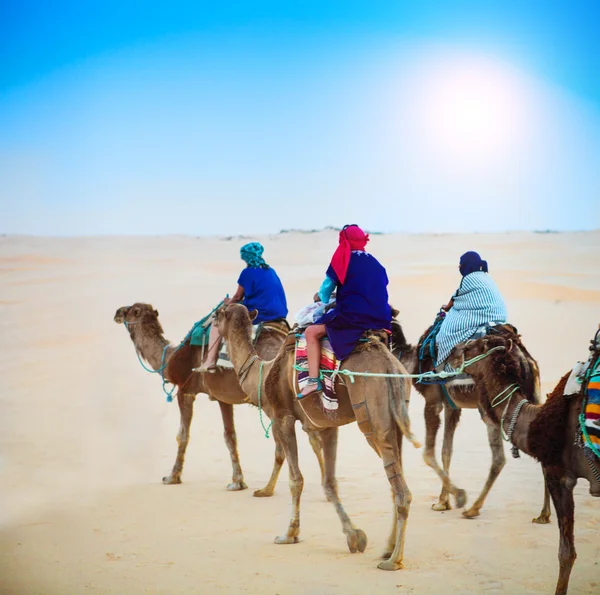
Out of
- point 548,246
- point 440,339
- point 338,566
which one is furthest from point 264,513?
point 548,246

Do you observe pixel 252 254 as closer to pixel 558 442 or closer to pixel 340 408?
pixel 340 408

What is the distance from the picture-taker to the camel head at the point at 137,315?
36.8 ft

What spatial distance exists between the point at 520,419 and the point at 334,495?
6.84 feet

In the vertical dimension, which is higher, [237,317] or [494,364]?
[237,317]

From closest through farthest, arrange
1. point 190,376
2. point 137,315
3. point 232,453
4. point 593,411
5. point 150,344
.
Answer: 1. point 593,411
2. point 232,453
3. point 190,376
4. point 150,344
5. point 137,315

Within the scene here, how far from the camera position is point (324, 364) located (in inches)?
286

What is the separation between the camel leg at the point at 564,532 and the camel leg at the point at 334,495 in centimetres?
199

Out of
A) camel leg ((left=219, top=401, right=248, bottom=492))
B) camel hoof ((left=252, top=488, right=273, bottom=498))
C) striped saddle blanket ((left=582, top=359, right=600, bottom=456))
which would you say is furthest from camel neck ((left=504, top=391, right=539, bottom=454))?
camel leg ((left=219, top=401, right=248, bottom=492))

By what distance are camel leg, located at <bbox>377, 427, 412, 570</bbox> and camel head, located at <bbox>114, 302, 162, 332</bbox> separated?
523 centimetres

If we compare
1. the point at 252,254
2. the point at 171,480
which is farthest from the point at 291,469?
the point at 171,480

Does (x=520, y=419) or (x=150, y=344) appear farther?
(x=150, y=344)

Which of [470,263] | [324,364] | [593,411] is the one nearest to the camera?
[593,411]

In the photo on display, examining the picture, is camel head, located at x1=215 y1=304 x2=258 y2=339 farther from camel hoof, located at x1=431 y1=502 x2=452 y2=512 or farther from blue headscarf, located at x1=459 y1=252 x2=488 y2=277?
camel hoof, located at x1=431 y1=502 x2=452 y2=512

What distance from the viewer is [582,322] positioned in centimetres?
2350
